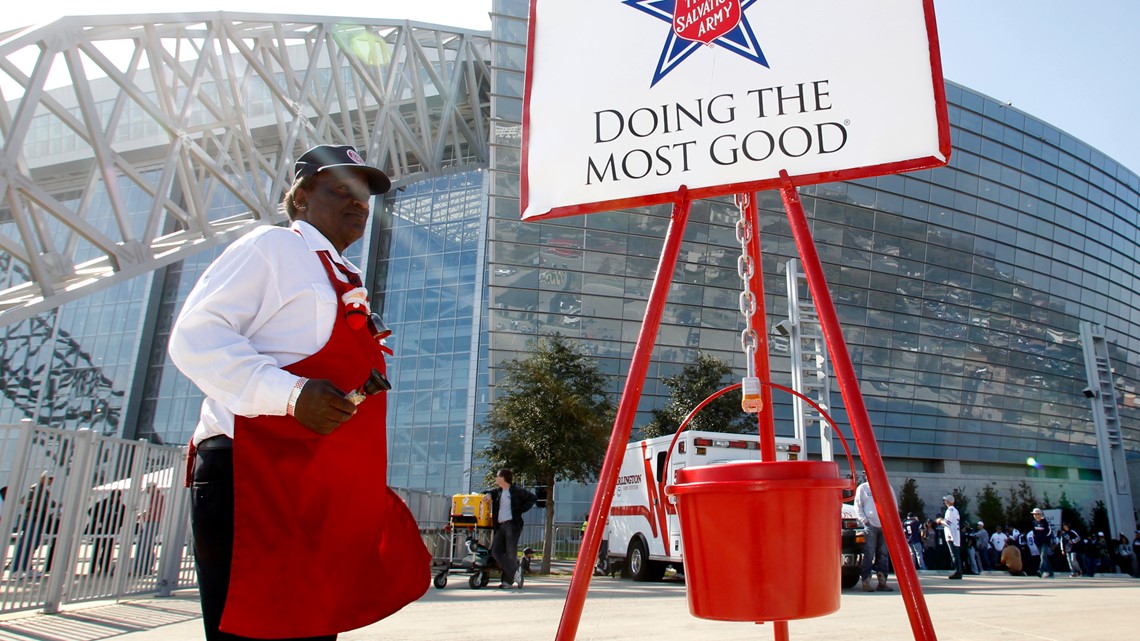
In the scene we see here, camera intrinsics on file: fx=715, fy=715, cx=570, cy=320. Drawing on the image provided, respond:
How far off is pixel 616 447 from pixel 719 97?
1354 millimetres

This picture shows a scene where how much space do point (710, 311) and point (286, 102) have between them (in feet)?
73.1

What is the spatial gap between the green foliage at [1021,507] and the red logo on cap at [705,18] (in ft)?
134

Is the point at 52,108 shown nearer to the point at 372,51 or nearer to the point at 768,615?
the point at 372,51

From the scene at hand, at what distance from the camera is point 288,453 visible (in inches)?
61.2

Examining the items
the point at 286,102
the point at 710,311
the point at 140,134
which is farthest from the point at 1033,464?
the point at 140,134

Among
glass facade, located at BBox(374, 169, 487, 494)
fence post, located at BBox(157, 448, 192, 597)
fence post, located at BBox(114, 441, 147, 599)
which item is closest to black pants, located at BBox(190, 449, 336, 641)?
fence post, located at BBox(114, 441, 147, 599)

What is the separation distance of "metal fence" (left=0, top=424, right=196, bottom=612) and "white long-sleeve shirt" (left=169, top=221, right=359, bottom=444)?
5.37m

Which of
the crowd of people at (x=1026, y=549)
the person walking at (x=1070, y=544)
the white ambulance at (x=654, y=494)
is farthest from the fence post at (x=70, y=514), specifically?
the person walking at (x=1070, y=544)

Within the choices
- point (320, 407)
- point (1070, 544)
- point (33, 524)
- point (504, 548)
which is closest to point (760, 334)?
point (320, 407)

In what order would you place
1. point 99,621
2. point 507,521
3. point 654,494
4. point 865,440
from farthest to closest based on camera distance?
1. point 654,494
2. point 507,521
3. point 99,621
4. point 865,440

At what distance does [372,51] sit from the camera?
79.3 feet

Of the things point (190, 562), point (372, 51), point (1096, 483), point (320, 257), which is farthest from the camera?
point (1096, 483)

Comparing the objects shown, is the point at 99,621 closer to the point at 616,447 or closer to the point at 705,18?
the point at 616,447

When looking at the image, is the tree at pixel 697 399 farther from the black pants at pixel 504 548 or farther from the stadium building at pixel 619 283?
the black pants at pixel 504 548
